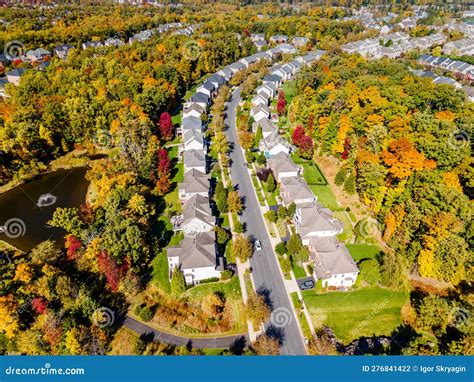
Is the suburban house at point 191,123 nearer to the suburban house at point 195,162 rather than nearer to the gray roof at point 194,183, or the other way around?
the suburban house at point 195,162

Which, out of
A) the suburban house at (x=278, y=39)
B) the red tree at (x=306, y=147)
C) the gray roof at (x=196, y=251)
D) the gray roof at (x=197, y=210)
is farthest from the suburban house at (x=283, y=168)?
the suburban house at (x=278, y=39)

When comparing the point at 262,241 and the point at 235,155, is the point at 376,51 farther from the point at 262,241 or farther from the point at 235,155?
the point at 262,241

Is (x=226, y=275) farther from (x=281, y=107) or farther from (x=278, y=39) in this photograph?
(x=278, y=39)

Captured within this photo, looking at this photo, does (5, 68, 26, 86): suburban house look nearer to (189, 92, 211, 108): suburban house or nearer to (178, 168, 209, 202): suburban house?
(189, 92, 211, 108): suburban house

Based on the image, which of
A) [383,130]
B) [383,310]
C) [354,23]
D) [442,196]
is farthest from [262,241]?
[354,23]

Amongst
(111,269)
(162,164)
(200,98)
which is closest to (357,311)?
(111,269)

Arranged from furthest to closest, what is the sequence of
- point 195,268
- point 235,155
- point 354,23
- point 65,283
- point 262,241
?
1. point 354,23
2. point 235,155
3. point 262,241
4. point 195,268
5. point 65,283
